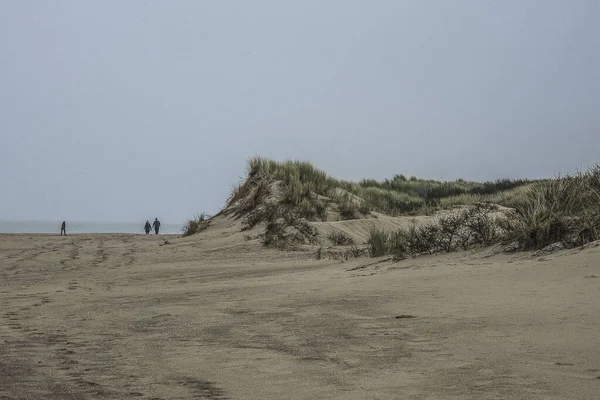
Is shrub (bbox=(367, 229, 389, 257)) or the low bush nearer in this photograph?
shrub (bbox=(367, 229, 389, 257))

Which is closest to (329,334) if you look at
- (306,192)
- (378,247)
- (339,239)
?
(378,247)

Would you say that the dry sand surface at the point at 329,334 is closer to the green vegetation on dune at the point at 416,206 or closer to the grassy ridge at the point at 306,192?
the green vegetation on dune at the point at 416,206

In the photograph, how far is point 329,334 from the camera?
5223 mm

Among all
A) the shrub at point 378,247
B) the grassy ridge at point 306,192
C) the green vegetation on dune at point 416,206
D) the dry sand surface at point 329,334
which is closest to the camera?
the dry sand surface at point 329,334

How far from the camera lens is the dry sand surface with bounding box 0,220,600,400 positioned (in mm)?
3814

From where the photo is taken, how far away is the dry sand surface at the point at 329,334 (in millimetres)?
3814

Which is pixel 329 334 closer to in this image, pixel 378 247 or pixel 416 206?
pixel 378 247

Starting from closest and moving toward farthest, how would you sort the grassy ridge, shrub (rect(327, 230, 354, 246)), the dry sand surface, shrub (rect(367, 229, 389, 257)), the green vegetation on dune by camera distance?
the dry sand surface, the green vegetation on dune, shrub (rect(367, 229, 389, 257)), shrub (rect(327, 230, 354, 246)), the grassy ridge

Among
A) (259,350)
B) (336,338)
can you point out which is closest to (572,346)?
(336,338)

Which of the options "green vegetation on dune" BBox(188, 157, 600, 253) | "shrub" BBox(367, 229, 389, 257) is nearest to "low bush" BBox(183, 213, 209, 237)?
"green vegetation on dune" BBox(188, 157, 600, 253)

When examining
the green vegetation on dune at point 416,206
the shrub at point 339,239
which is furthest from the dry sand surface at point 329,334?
the shrub at point 339,239

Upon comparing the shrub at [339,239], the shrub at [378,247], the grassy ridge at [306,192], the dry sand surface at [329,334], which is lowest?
the dry sand surface at [329,334]

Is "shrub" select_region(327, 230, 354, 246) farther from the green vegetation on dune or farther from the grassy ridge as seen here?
the grassy ridge

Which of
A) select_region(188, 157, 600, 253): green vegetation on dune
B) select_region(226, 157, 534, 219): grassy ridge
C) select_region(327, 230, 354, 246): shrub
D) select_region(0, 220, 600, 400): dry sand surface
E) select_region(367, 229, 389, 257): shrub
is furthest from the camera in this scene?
select_region(226, 157, 534, 219): grassy ridge
